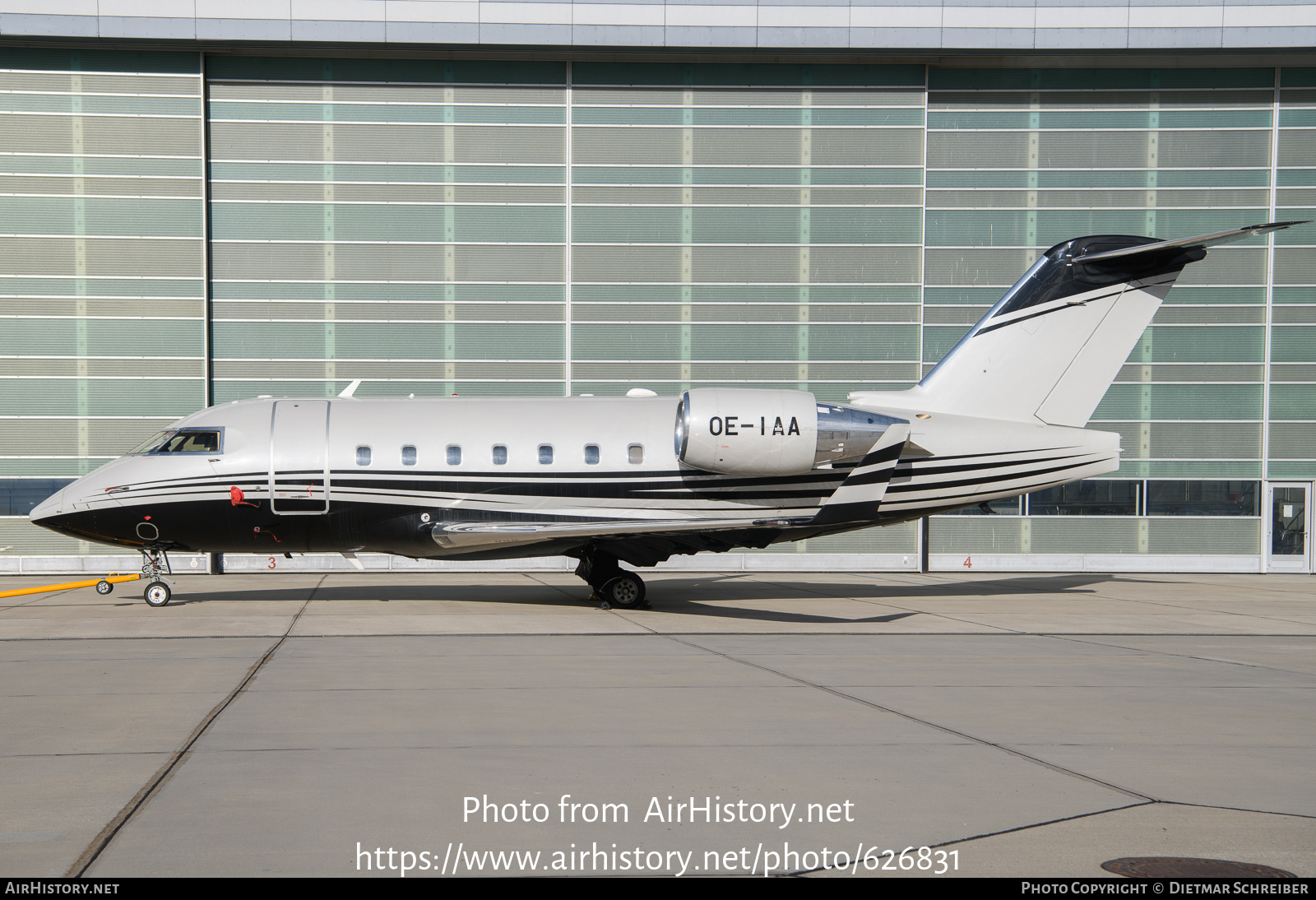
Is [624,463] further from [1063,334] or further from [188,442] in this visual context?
[1063,334]

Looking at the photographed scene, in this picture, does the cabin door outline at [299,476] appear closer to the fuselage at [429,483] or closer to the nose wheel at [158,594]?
the fuselage at [429,483]

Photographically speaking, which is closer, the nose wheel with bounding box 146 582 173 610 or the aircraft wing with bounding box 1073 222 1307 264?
the aircraft wing with bounding box 1073 222 1307 264

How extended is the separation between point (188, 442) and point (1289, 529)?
25427mm

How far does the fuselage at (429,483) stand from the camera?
16.1 meters

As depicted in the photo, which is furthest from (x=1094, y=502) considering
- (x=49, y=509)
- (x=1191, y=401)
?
(x=49, y=509)

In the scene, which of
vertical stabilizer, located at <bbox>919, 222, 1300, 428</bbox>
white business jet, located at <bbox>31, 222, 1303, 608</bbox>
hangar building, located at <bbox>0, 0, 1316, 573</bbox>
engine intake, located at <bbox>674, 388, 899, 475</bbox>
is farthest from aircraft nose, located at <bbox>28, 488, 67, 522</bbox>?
vertical stabilizer, located at <bbox>919, 222, 1300, 428</bbox>

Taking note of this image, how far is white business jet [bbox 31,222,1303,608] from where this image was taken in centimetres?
1602

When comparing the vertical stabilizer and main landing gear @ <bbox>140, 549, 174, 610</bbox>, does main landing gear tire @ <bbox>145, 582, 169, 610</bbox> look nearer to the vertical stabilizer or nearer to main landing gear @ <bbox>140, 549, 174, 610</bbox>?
main landing gear @ <bbox>140, 549, 174, 610</bbox>

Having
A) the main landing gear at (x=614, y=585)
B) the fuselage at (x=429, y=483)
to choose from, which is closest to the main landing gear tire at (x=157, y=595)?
the fuselage at (x=429, y=483)

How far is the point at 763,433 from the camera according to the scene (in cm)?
1584

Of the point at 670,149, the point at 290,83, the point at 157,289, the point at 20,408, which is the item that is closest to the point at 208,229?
the point at 157,289

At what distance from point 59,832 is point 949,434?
1451 centimetres

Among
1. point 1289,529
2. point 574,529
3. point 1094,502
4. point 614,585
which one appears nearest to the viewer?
point 574,529

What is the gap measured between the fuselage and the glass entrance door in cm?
1349
